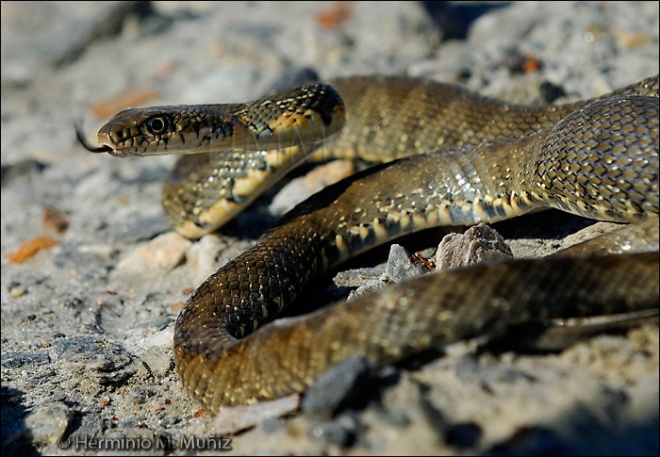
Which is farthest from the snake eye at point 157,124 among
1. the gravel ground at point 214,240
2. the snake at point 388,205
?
the gravel ground at point 214,240

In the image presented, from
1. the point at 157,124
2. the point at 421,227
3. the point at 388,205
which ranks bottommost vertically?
the point at 421,227

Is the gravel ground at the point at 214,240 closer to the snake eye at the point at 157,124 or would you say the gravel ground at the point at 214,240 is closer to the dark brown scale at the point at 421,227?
the dark brown scale at the point at 421,227

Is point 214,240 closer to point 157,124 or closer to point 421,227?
point 157,124

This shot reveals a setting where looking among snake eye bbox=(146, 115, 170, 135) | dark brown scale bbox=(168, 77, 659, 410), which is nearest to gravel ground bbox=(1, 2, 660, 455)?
dark brown scale bbox=(168, 77, 659, 410)

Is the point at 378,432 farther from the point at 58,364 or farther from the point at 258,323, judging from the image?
the point at 58,364

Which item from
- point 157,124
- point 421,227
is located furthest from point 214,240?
point 421,227

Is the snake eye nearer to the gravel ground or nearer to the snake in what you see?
the snake
